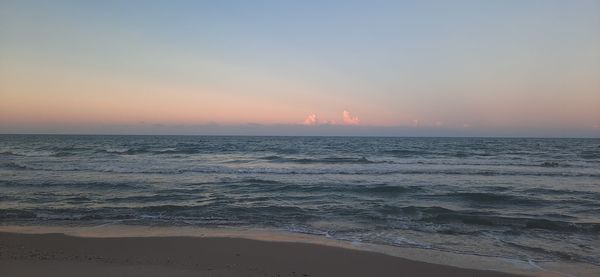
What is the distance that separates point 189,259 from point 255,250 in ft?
4.20

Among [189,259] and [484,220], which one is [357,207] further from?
[189,259]

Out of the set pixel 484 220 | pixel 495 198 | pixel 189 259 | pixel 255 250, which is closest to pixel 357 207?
pixel 484 220

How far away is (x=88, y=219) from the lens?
411 inches

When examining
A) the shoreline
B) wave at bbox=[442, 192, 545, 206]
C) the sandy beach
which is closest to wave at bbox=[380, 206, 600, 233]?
wave at bbox=[442, 192, 545, 206]

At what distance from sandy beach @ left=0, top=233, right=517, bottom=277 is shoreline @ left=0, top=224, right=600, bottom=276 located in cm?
2

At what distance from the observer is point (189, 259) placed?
694 cm

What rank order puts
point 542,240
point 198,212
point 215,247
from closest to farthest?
point 215,247 < point 542,240 < point 198,212

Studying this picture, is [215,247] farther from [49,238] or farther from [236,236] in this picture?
[49,238]

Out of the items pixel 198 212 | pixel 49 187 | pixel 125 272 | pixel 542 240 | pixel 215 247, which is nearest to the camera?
pixel 125 272

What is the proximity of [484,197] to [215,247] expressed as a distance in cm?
1077

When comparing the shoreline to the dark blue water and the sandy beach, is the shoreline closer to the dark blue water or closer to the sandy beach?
the sandy beach

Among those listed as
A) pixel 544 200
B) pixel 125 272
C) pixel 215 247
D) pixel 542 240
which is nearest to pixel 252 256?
pixel 215 247

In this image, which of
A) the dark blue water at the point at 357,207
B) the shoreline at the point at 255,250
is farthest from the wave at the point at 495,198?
the shoreline at the point at 255,250

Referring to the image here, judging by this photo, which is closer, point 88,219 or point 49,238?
point 49,238
